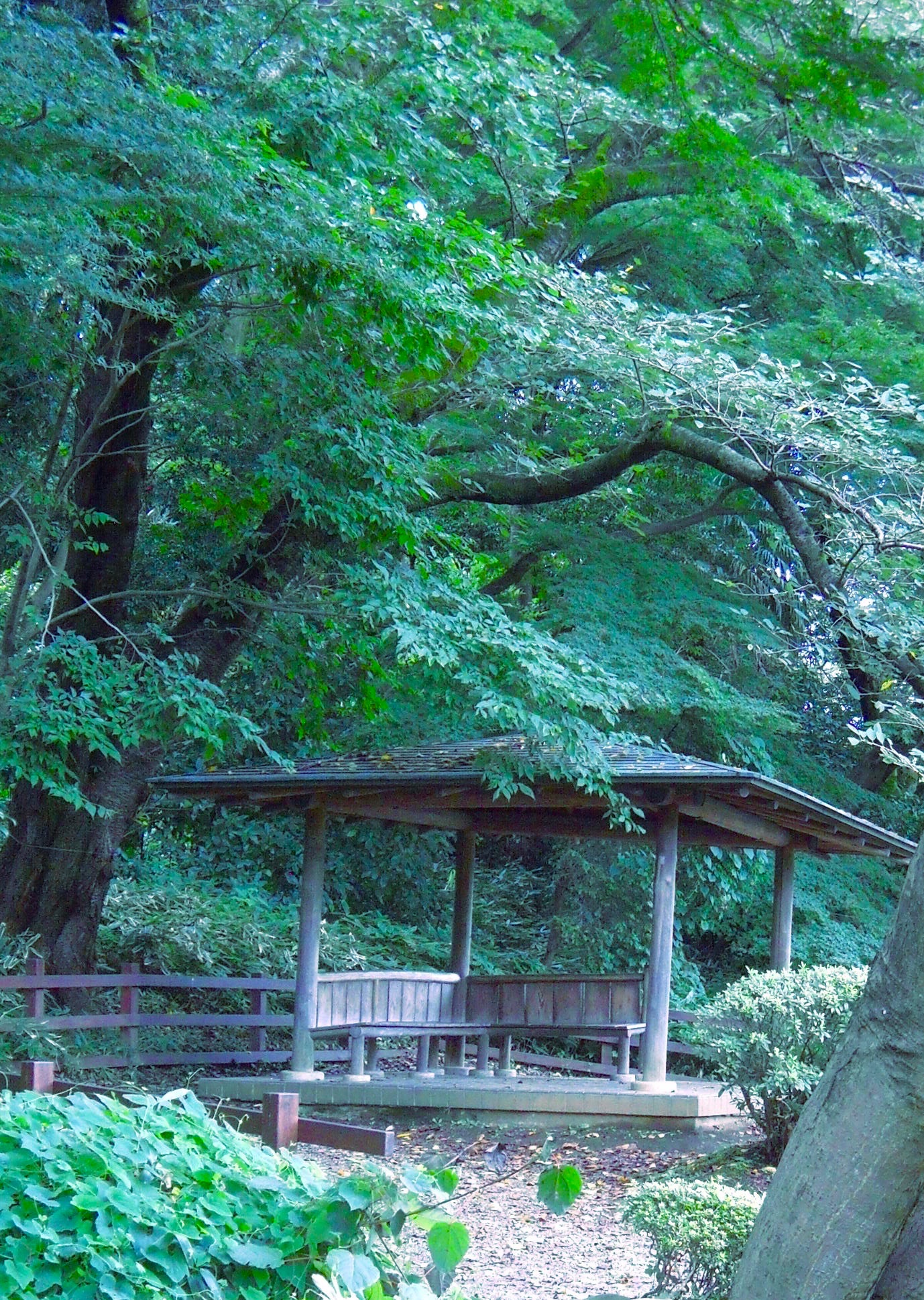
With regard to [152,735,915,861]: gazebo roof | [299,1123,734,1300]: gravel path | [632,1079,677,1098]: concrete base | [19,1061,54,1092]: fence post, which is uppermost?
[152,735,915,861]: gazebo roof

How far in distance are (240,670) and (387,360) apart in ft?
21.6

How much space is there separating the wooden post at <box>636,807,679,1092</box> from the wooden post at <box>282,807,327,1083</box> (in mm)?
2836

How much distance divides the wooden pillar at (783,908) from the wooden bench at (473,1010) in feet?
5.66

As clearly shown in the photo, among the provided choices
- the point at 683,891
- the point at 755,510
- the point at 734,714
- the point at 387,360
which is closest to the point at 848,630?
the point at 387,360

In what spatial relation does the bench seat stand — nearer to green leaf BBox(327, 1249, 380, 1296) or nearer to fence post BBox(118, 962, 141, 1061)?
fence post BBox(118, 962, 141, 1061)

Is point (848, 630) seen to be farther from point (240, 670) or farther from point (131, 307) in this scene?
point (240, 670)

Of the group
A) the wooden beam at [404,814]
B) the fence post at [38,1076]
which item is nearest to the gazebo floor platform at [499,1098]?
the wooden beam at [404,814]

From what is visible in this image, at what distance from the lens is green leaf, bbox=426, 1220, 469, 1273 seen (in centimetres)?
351

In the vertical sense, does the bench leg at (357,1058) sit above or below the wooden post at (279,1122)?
below

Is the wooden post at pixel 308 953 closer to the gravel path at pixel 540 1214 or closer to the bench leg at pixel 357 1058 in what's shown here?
the bench leg at pixel 357 1058

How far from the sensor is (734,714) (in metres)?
14.8

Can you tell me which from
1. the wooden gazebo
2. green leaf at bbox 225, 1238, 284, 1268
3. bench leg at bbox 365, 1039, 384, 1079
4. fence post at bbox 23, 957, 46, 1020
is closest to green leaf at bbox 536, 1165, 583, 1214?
green leaf at bbox 225, 1238, 284, 1268

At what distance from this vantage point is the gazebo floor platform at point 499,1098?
409 inches

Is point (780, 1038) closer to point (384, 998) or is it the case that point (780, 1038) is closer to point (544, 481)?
point (384, 998)
